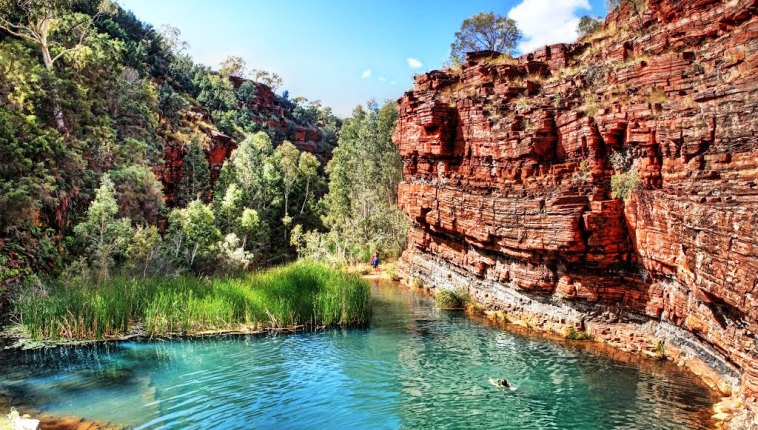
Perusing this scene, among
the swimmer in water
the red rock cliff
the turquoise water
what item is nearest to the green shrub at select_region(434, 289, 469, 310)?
the turquoise water

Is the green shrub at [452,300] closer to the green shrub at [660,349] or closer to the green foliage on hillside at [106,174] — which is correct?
the green shrub at [660,349]

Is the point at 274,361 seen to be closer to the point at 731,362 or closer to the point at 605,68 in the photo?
the point at 731,362

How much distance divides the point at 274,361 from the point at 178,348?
12.3 feet

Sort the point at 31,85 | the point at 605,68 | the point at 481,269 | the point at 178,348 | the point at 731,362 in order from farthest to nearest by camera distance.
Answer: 1. the point at 31,85
2. the point at 481,269
3. the point at 605,68
4. the point at 178,348
5. the point at 731,362

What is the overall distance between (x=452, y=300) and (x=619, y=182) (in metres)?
9.71

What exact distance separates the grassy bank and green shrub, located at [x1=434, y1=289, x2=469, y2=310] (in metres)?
4.28

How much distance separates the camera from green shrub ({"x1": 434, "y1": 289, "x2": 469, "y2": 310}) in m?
23.8

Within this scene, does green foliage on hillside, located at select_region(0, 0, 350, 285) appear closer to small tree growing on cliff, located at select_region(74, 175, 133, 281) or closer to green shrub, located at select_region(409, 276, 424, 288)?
small tree growing on cliff, located at select_region(74, 175, 133, 281)

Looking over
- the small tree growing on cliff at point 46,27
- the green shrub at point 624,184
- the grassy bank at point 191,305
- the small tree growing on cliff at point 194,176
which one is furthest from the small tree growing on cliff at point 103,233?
the green shrub at point 624,184

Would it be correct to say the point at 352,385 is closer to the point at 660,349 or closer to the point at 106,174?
the point at 660,349

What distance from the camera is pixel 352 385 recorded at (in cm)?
1406

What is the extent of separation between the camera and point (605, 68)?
18.6 metres

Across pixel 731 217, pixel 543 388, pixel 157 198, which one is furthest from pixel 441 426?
pixel 157 198

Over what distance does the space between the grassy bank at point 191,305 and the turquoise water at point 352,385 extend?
796 millimetres
